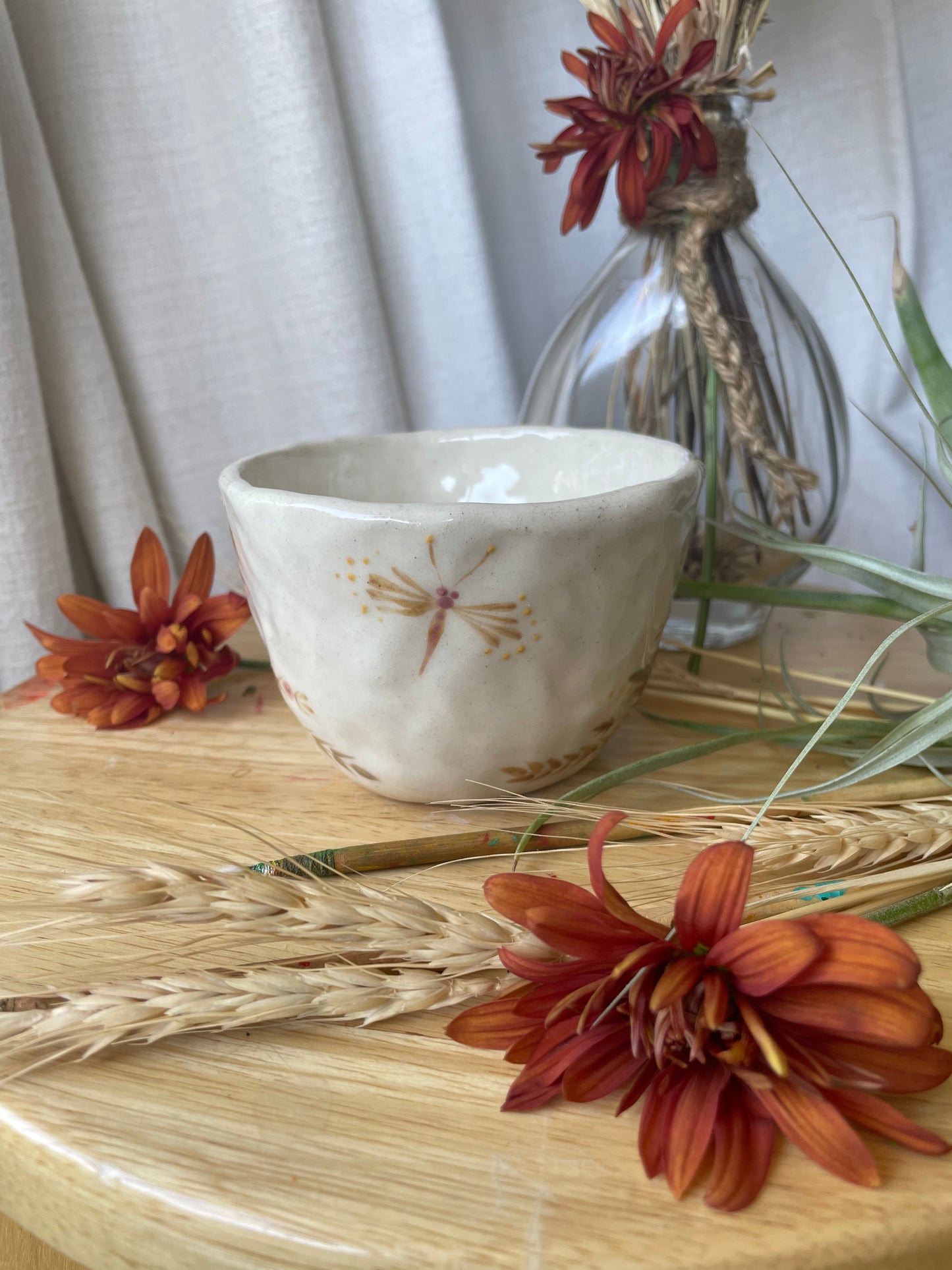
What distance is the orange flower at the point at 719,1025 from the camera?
0.23m

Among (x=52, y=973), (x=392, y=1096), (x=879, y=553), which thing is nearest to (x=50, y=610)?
(x=52, y=973)

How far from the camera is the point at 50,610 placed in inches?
26.7

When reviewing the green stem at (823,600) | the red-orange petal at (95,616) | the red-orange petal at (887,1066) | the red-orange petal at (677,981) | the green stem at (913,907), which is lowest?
the green stem at (913,907)

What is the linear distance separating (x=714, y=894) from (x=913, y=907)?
12cm

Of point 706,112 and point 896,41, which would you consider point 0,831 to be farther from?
point 896,41

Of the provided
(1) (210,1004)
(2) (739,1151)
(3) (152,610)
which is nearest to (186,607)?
(3) (152,610)

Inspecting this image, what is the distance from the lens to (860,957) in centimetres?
23

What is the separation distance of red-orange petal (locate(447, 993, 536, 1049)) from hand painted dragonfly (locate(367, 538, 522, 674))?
14 centimetres

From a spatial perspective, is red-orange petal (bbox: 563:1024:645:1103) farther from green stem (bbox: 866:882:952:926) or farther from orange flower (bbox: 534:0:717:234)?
orange flower (bbox: 534:0:717:234)

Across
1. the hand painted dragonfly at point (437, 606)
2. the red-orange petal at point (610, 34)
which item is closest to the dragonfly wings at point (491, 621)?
the hand painted dragonfly at point (437, 606)

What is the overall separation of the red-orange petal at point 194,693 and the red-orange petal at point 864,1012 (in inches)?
14.7

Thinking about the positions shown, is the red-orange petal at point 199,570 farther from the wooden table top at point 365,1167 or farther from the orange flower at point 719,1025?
the orange flower at point 719,1025

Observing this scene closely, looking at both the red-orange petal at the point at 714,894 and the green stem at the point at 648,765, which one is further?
the green stem at the point at 648,765

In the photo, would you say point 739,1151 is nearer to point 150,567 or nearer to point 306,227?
point 150,567
